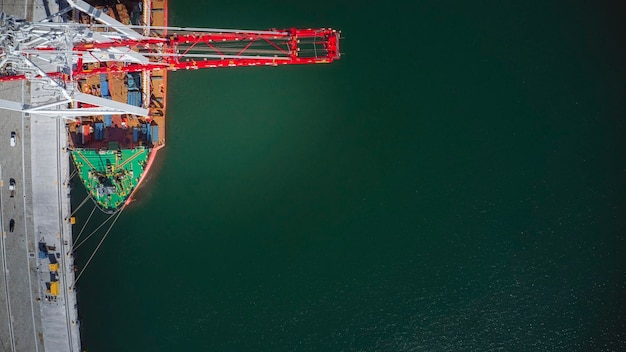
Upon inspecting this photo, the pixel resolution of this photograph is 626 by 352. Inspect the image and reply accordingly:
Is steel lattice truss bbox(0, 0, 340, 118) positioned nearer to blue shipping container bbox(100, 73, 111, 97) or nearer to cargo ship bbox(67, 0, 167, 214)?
blue shipping container bbox(100, 73, 111, 97)

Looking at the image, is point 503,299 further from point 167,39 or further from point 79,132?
point 79,132

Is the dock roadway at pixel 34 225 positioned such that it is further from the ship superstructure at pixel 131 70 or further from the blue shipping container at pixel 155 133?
the blue shipping container at pixel 155 133

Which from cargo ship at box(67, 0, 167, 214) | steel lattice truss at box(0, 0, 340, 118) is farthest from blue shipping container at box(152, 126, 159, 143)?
steel lattice truss at box(0, 0, 340, 118)

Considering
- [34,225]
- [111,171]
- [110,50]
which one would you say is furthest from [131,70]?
[34,225]

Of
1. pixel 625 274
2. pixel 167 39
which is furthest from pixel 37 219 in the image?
pixel 625 274

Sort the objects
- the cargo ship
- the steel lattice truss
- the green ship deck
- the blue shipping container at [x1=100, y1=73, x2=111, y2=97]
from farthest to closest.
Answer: the green ship deck < the cargo ship < the blue shipping container at [x1=100, y1=73, x2=111, y2=97] < the steel lattice truss

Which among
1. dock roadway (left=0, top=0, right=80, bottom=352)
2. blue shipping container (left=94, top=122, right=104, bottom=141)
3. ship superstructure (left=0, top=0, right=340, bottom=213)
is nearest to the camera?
ship superstructure (left=0, top=0, right=340, bottom=213)
